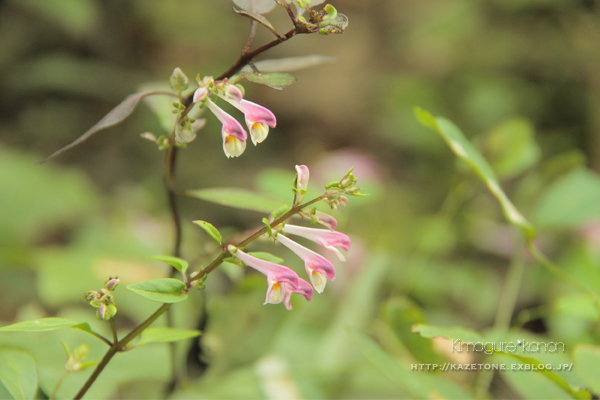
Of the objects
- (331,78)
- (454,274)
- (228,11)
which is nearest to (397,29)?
(331,78)

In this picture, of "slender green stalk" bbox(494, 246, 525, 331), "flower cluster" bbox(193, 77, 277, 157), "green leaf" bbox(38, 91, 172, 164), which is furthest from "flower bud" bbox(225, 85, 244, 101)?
"slender green stalk" bbox(494, 246, 525, 331)

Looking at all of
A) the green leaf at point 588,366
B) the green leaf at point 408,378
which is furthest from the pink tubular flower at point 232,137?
the green leaf at point 588,366

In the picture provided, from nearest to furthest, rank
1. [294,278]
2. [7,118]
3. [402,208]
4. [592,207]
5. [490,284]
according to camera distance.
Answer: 1. [294,278]
2. [592,207]
3. [490,284]
4. [402,208]
5. [7,118]

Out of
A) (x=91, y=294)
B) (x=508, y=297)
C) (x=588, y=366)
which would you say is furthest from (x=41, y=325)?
(x=508, y=297)

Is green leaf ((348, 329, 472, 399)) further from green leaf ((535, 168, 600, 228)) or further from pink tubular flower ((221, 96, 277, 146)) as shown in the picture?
green leaf ((535, 168, 600, 228))

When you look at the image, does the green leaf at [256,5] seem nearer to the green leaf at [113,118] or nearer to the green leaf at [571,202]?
the green leaf at [113,118]

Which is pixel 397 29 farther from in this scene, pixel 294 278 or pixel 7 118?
pixel 294 278

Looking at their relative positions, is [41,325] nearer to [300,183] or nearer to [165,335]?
[165,335]
